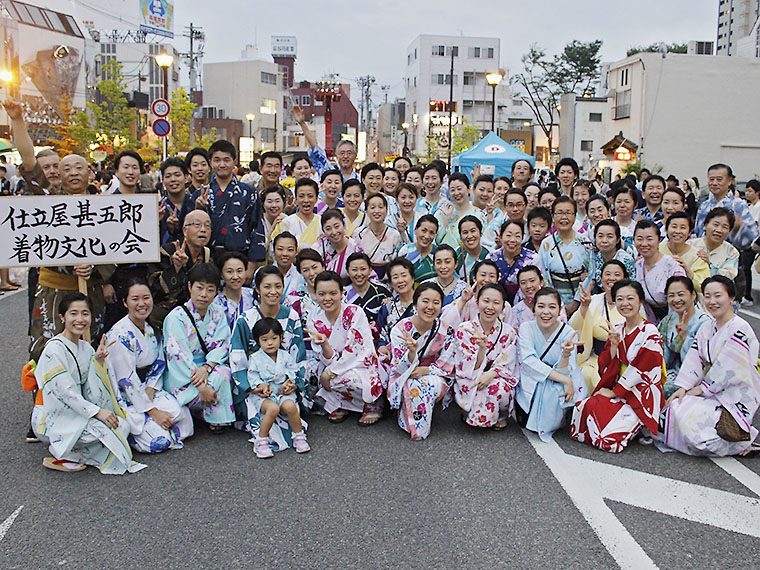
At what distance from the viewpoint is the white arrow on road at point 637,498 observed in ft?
11.5

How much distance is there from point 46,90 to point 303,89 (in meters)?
36.8

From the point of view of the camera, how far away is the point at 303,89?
7119cm

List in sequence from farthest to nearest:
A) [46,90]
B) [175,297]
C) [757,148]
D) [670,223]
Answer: [46,90], [757,148], [670,223], [175,297]

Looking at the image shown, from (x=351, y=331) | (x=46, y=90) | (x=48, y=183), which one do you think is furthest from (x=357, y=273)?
(x=46, y=90)

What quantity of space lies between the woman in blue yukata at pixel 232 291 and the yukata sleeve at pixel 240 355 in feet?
0.91

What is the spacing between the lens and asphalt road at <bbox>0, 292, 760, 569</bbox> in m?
3.35

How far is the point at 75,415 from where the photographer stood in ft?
14.1

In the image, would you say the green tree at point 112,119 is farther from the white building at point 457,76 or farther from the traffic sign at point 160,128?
the white building at point 457,76

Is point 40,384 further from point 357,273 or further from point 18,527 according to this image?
point 357,273

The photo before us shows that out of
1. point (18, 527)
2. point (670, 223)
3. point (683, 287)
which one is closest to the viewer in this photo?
point (18, 527)

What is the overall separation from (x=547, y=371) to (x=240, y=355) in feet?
7.37

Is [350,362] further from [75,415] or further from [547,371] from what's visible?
[75,415]

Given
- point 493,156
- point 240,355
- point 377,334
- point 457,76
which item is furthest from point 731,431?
point 457,76

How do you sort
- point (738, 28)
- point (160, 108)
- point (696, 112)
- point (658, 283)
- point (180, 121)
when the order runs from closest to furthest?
point (658, 283) < point (160, 108) < point (180, 121) < point (696, 112) < point (738, 28)
